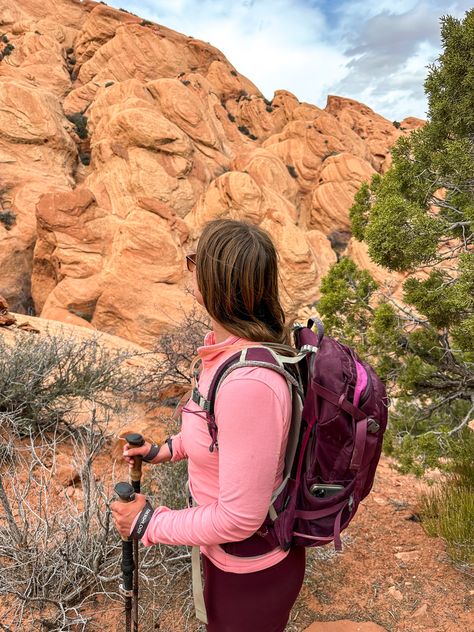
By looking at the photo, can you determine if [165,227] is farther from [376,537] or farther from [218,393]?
[218,393]

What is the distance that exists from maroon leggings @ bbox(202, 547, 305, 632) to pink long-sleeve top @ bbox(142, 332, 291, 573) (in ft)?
0.82

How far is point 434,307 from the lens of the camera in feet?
10.1

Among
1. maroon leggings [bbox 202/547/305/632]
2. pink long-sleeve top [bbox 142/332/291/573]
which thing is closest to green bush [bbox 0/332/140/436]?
maroon leggings [bbox 202/547/305/632]

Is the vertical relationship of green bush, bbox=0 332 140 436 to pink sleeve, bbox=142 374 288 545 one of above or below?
below

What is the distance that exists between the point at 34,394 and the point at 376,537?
3441 millimetres

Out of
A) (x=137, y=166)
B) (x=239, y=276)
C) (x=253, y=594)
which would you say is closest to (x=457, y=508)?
(x=253, y=594)

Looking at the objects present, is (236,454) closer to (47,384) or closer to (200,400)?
(200,400)

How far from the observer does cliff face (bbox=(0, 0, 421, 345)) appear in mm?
14305

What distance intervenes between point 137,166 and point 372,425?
20.1 metres

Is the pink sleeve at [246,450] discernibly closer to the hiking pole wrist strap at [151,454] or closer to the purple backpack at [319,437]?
the purple backpack at [319,437]

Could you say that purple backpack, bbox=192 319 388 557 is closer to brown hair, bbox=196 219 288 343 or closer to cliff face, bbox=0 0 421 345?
brown hair, bbox=196 219 288 343

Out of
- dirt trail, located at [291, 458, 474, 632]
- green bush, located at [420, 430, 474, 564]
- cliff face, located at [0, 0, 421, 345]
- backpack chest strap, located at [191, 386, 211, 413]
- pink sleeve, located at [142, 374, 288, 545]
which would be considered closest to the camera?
pink sleeve, located at [142, 374, 288, 545]

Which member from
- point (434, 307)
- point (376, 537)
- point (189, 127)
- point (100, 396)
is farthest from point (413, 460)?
point (189, 127)

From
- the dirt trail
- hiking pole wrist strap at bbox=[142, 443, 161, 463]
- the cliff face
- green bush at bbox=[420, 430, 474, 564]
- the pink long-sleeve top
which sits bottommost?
the dirt trail
